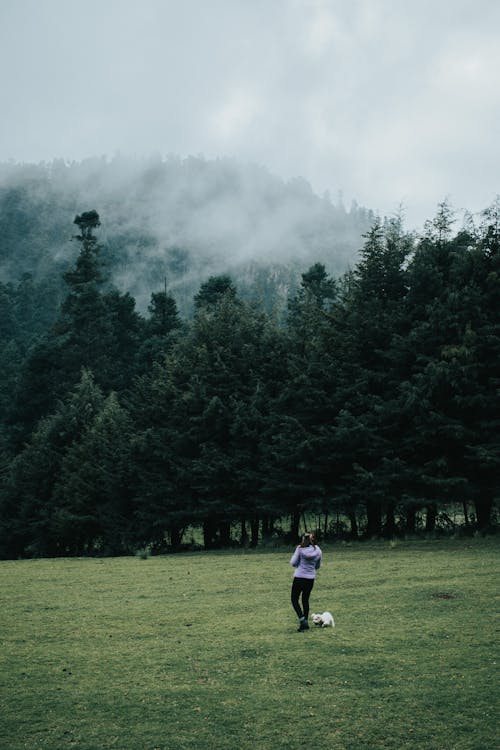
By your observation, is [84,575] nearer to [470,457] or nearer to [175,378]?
[470,457]

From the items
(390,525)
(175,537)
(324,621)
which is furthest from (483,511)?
(324,621)

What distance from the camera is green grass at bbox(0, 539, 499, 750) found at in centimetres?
910

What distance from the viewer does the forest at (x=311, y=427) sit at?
114 ft

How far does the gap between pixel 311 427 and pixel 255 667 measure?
27.4 meters

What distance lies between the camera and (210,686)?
438 inches

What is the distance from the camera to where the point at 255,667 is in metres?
12.1

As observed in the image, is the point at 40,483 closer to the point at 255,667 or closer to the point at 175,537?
the point at 175,537

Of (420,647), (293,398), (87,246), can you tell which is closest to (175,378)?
A: (293,398)

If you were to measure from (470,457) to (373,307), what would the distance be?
39.7 ft

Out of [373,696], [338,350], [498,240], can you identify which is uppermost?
[498,240]

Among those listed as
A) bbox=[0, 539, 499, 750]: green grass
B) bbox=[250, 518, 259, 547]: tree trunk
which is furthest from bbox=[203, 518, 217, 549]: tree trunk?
bbox=[0, 539, 499, 750]: green grass

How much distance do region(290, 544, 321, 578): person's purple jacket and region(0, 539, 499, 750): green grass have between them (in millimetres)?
1348

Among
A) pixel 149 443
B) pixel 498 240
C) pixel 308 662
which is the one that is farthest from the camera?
pixel 149 443

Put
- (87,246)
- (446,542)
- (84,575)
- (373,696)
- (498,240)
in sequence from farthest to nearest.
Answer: (87,246), (498,240), (446,542), (84,575), (373,696)
